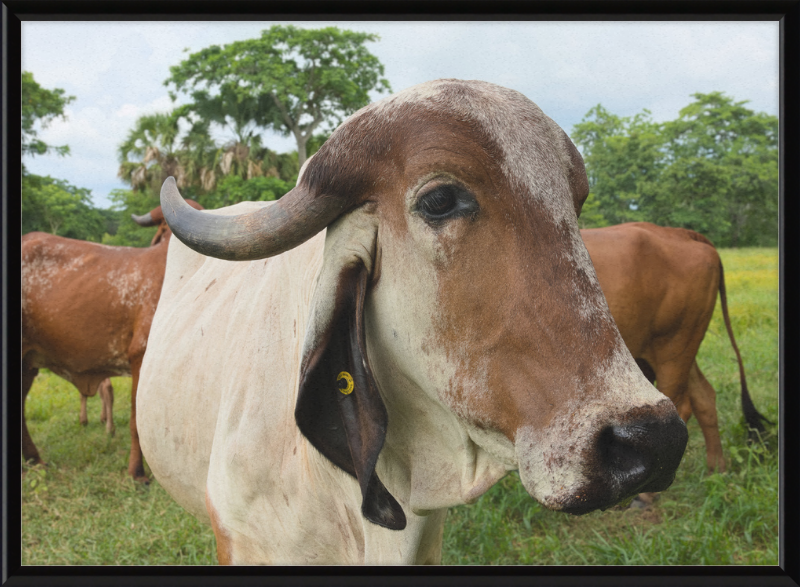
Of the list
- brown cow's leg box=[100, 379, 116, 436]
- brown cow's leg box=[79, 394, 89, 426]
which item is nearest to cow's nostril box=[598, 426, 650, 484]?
brown cow's leg box=[79, 394, 89, 426]

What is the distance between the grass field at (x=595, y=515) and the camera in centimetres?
353

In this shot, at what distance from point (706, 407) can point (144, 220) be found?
5315 millimetres

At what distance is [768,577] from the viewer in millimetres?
2363

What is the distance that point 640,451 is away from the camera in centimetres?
116

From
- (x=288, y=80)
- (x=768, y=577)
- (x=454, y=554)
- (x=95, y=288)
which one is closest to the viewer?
(x=768, y=577)

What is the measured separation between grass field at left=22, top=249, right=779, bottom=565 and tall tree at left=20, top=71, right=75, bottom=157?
2081 mm

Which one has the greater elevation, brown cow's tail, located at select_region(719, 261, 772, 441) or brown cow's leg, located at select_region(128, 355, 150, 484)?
brown cow's tail, located at select_region(719, 261, 772, 441)

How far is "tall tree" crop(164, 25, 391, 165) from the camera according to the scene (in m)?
3.28

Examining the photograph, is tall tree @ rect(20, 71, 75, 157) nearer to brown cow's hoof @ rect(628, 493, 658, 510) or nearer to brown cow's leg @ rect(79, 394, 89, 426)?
brown cow's leg @ rect(79, 394, 89, 426)

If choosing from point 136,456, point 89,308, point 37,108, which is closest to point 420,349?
point 37,108

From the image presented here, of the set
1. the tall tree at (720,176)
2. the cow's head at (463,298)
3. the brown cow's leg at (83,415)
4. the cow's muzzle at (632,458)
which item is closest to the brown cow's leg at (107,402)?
the brown cow's leg at (83,415)
